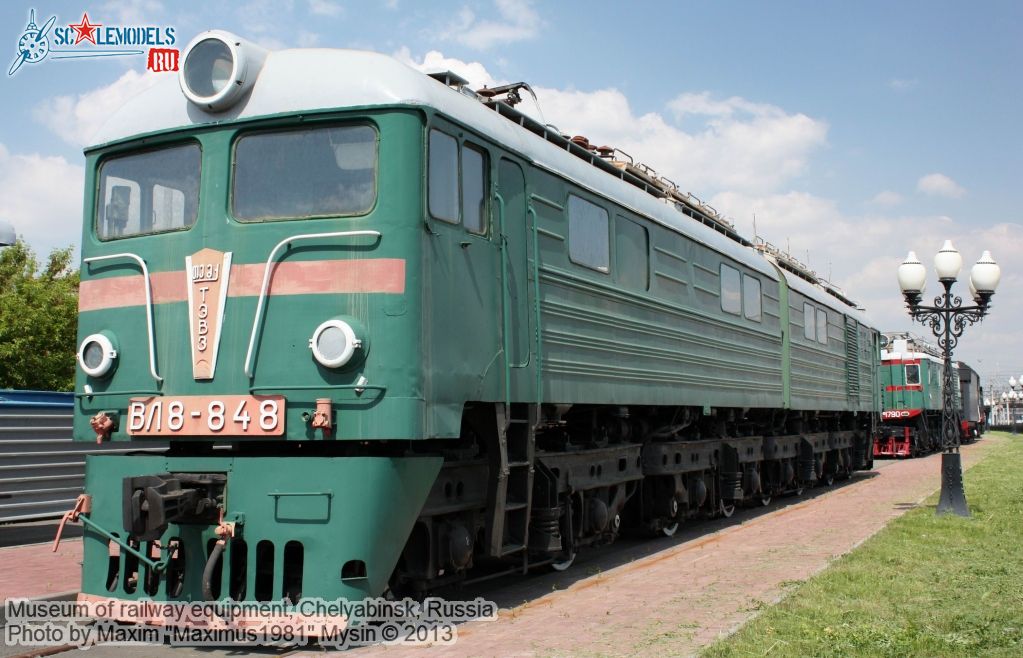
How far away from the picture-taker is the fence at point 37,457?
11492 mm

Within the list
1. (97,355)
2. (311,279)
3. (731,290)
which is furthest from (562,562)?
(731,290)

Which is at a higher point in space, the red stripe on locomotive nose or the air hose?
the red stripe on locomotive nose

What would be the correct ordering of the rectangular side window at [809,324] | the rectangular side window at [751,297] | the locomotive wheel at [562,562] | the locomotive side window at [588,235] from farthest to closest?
the rectangular side window at [809,324]
the rectangular side window at [751,297]
the locomotive wheel at [562,562]
the locomotive side window at [588,235]

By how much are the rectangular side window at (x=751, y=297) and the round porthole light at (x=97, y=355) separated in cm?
936

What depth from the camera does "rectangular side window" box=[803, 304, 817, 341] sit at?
58.8 feet

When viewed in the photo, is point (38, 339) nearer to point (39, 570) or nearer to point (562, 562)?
point (39, 570)

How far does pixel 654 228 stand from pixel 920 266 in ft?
20.1

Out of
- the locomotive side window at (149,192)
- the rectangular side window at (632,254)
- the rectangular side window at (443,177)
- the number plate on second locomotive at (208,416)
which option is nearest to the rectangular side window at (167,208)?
the locomotive side window at (149,192)

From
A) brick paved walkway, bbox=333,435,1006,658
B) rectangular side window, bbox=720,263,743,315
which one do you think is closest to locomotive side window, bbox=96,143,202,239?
brick paved walkway, bbox=333,435,1006,658

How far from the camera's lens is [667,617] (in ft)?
24.1

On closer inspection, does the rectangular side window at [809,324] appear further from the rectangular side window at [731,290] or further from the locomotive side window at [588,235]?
the locomotive side window at [588,235]

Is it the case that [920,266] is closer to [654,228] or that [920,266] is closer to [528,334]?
[654,228]

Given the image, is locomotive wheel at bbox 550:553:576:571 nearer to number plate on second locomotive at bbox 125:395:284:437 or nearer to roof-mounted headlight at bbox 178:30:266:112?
number plate on second locomotive at bbox 125:395:284:437

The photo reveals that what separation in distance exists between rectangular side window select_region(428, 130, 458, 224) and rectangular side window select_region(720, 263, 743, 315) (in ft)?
22.5
